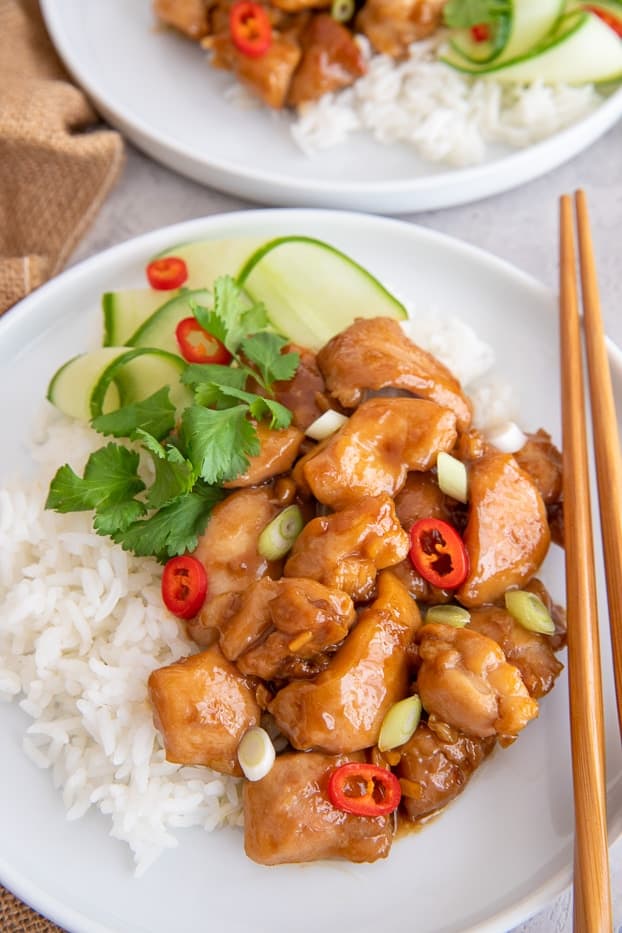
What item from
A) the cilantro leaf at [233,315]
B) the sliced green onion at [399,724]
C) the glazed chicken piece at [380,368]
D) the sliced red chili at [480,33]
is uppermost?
the sliced red chili at [480,33]

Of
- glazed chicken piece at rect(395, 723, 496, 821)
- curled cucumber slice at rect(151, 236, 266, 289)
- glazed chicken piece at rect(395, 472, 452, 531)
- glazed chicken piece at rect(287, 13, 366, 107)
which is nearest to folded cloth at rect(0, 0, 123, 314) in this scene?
curled cucumber slice at rect(151, 236, 266, 289)

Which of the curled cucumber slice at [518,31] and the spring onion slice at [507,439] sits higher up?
the curled cucumber slice at [518,31]

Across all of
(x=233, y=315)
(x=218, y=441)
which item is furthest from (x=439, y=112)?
(x=218, y=441)

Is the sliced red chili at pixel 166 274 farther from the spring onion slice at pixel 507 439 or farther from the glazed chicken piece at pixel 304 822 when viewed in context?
the glazed chicken piece at pixel 304 822

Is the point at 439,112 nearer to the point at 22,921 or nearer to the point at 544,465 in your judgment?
the point at 544,465

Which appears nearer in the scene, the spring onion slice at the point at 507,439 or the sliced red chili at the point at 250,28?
the spring onion slice at the point at 507,439

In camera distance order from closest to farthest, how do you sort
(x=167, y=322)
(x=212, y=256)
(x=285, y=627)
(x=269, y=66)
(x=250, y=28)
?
1. (x=285, y=627)
2. (x=167, y=322)
3. (x=212, y=256)
4. (x=269, y=66)
5. (x=250, y=28)

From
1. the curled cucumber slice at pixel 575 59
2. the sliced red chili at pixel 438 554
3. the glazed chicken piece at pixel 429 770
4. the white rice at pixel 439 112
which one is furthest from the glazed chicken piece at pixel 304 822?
the curled cucumber slice at pixel 575 59
